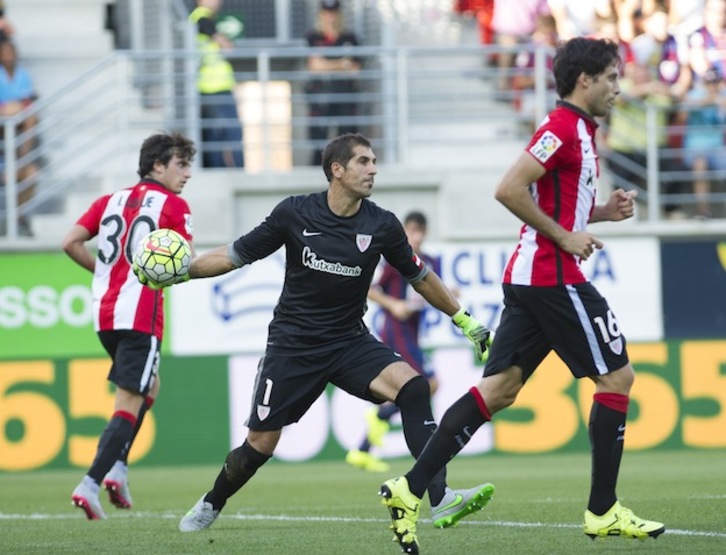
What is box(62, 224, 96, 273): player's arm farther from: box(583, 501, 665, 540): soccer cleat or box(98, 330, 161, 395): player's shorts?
box(583, 501, 665, 540): soccer cleat

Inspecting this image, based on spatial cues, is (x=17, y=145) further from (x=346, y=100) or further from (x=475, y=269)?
(x=475, y=269)

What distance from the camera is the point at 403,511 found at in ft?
21.9

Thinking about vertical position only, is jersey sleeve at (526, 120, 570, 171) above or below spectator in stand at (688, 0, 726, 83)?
below

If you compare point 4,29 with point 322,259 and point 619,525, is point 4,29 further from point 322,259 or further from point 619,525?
point 619,525

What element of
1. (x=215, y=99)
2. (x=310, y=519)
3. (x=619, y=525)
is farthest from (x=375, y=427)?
(x=619, y=525)

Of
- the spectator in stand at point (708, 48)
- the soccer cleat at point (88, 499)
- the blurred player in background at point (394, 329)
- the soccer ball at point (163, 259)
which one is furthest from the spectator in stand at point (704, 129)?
the soccer ball at point (163, 259)

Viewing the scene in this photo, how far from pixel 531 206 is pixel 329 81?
1077cm

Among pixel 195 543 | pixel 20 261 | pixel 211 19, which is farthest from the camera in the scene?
pixel 211 19

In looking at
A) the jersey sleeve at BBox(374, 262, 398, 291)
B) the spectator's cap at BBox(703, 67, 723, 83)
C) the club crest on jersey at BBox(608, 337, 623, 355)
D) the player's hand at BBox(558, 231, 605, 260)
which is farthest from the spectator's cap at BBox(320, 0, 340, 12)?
the club crest on jersey at BBox(608, 337, 623, 355)

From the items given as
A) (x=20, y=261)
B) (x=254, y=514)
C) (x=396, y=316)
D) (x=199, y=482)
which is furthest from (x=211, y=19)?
(x=254, y=514)

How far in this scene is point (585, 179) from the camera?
23.5 feet

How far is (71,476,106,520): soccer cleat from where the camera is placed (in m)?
9.04

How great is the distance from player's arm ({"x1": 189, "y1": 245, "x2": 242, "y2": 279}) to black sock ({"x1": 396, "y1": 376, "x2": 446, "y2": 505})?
105 cm

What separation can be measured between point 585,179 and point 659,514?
2.14 m
